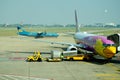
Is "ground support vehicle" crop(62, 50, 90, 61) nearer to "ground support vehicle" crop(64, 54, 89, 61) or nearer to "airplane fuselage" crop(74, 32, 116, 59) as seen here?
"ground support vehicle" crop(64, 54, 89, 61)

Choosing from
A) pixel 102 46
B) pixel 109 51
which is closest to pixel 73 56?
pixel 102 46

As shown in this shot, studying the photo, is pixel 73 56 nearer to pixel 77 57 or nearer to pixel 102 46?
pixel 77 57

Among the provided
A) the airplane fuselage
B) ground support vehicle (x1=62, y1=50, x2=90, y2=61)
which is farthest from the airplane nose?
ground support vehicle (x1=62, y1=50, x2=90, y2=61)

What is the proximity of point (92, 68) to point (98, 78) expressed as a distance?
6.81 meters

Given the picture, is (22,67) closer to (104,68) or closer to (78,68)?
(78,68)

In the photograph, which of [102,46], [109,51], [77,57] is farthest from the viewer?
[77,57]

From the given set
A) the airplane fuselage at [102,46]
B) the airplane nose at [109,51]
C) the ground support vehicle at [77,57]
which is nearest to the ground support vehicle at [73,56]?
the ground support vehicle at [77,57]

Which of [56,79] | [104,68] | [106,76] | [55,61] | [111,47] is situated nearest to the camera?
[56,79]

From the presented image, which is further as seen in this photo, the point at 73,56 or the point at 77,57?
the point at 73,56

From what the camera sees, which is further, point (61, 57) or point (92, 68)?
point (61, 57)

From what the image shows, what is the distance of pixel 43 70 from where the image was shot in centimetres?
3425

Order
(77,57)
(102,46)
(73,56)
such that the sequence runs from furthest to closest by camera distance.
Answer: (73,56)
(77,57)
(102,46)

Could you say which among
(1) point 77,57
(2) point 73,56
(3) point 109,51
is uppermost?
(3) point 109,51

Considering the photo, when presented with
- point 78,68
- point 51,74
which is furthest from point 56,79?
point 78,68
